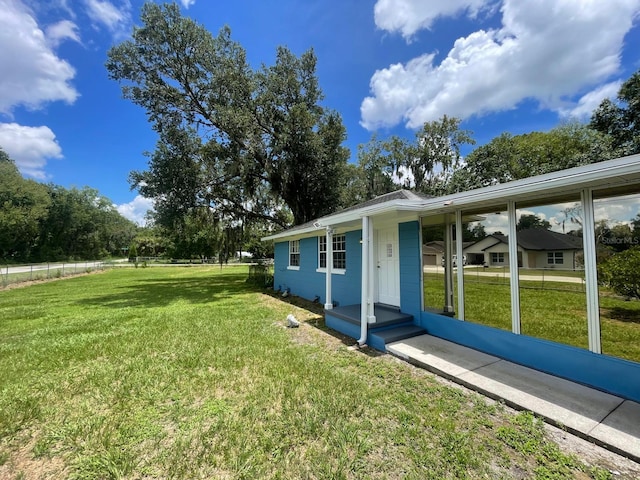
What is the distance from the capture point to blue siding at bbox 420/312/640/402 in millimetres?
2863

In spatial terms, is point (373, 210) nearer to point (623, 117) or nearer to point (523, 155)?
point (523, 155)

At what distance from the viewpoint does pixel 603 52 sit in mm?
12031

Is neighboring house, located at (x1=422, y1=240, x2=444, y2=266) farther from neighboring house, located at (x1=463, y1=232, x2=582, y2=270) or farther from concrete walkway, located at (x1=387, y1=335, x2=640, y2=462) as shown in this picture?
concrete walkway, located at (x1=387, y1=335, x2=640, y2=462)

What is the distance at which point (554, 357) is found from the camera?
132 inches

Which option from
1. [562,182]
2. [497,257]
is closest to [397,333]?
[497,257]

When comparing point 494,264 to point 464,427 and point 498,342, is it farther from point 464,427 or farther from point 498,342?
point 464,427

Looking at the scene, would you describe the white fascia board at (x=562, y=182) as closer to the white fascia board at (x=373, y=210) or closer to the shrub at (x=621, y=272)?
the white fascia board at (x=373, y=210)

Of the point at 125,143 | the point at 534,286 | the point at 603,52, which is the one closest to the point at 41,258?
the point at 125,143

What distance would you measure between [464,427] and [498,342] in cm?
194

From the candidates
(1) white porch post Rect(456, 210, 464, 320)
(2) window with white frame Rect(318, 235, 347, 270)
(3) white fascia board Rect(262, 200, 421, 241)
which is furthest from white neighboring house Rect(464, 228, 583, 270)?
(2) window with white frame Rect(318, 235, 347, 270)

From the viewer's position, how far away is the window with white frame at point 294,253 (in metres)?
10.2

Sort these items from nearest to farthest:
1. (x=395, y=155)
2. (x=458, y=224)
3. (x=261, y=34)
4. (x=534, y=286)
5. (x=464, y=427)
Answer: (x=464, y=427) → (x=534, y=286) → (x=458, y=224) → (x=261, y=34) → (x=395, y=155)

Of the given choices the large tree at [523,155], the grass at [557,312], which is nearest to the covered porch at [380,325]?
the grass at [557,312]

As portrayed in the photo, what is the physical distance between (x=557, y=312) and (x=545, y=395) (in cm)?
117
